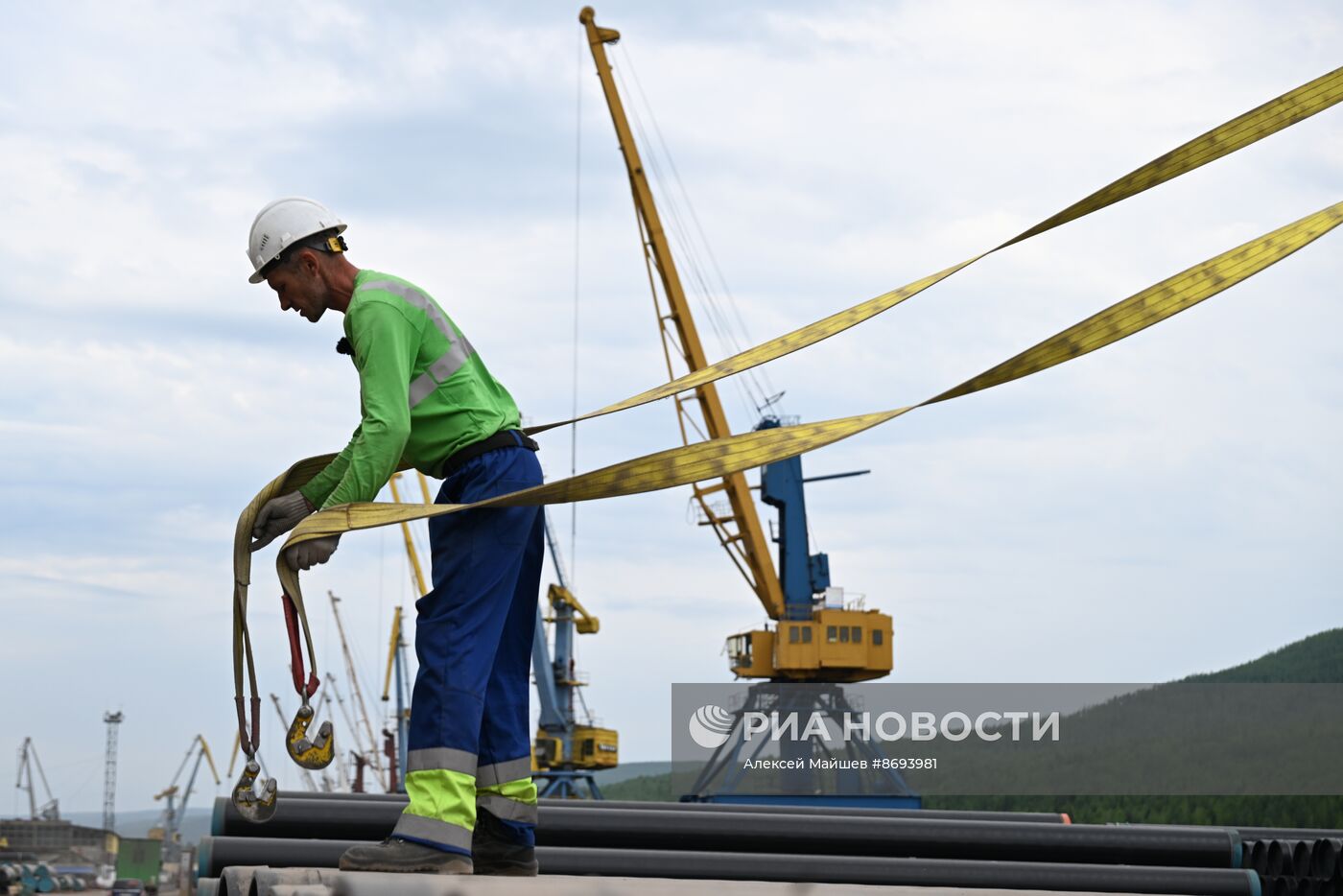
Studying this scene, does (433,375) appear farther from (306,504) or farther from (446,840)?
(446,840)

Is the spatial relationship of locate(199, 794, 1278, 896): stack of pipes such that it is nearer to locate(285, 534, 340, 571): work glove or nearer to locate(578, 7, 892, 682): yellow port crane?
locate(285, 534, 340, 571): work glove

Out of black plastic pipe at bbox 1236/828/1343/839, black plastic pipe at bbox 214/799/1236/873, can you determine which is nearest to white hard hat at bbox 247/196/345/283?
black plastic pipe at bbox 214/799/1236/873

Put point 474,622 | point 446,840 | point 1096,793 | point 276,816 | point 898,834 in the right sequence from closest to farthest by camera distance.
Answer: point 446,840 → point 474,622 → point 276,816 → point 898,834 → point 1096,793

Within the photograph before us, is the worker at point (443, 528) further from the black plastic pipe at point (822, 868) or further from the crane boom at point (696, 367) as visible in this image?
the crane boom at point (696, 367)

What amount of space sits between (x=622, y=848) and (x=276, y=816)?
53.7 inches

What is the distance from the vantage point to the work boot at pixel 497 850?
398cm

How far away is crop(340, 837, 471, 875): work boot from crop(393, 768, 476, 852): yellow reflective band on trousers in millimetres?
27

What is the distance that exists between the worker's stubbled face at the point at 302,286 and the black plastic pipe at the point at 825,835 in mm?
2496

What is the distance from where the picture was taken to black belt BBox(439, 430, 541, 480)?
398cm

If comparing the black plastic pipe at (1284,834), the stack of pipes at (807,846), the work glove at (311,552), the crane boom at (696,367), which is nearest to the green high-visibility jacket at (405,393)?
the work glove at (311,552)

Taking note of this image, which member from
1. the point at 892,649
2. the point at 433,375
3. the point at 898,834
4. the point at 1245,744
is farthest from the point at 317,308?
the point at 1245,744

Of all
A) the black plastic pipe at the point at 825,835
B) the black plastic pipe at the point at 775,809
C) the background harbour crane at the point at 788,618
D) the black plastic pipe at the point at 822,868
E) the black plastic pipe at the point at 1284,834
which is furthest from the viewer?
the background harbour crane at the point at 788,618

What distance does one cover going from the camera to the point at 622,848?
237 inches

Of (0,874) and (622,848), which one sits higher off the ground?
(622,848)
